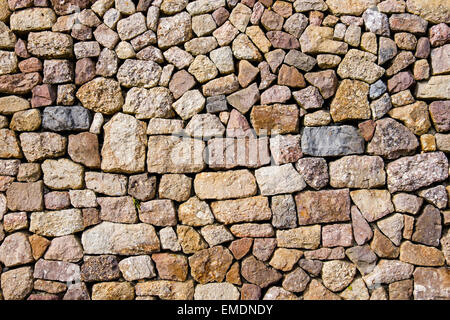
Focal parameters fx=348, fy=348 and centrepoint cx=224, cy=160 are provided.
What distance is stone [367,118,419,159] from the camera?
299 cm

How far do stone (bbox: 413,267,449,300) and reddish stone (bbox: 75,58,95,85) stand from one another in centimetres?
341

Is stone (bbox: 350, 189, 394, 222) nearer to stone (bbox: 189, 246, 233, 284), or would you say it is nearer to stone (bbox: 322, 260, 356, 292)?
stone (bbox: 322, 260, 356, 292)

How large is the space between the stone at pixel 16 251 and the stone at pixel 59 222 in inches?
6.8

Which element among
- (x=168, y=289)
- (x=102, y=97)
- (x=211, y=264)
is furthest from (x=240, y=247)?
(x=102, y=97)

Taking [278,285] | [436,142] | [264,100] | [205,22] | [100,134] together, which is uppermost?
[205,22]

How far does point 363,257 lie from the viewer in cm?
299

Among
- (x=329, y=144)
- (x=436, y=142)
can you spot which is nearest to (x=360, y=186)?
(x=329, y=144)

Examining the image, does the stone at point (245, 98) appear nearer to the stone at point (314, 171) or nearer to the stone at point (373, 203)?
the stone at point (314, 171)

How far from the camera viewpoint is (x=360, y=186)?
3043mm

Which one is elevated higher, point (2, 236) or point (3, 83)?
point (3, 83)

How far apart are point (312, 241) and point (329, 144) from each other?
86 centimetres

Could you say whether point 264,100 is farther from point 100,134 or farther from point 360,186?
point 100,134

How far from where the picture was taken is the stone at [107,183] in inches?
126

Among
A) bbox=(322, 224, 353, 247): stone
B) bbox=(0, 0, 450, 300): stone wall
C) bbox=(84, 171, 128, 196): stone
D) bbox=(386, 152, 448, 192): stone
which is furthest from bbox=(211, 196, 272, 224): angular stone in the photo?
bbox=(386, 152, 448, 192): stone
